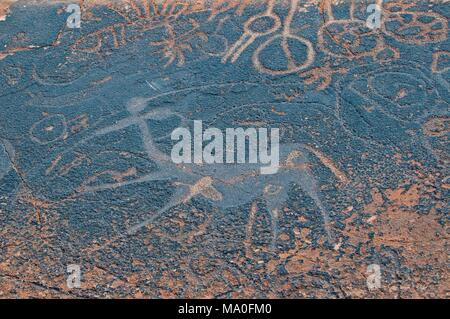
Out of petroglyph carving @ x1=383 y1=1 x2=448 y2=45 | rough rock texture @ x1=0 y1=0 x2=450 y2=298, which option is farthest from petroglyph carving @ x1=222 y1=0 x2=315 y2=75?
petroglyph carving @ x1=383 y1=1 x2=448 y2=45

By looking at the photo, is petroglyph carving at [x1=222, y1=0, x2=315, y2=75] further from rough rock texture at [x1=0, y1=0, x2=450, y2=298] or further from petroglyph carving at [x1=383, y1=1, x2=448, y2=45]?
petroglyph carving at [x1=383, y1=1, x2=448, y2=45]

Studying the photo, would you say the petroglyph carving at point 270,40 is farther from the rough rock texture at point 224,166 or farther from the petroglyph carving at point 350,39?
the petroglyph carving at point 350,39

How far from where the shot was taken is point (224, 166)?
3.31 meters

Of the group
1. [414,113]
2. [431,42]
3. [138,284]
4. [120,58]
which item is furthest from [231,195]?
[431,42]

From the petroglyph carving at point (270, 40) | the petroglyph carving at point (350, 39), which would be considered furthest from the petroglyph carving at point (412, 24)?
the petroglyph carving at point (270, 40)

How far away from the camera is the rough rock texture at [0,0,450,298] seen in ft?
9.33

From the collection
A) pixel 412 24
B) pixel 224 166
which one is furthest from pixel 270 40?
pixel 224 166

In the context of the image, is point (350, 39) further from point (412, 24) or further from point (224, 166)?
point (224, 166)

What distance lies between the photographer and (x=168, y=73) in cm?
392

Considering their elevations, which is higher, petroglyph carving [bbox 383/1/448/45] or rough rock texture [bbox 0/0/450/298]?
petroglyph carving [bbox 383/1/448/45]

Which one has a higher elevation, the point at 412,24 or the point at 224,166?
the point at 412,24

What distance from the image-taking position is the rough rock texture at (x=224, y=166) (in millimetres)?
2844

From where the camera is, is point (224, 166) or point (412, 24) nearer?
point (224, 166)

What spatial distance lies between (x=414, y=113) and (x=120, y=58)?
1.85 meters
